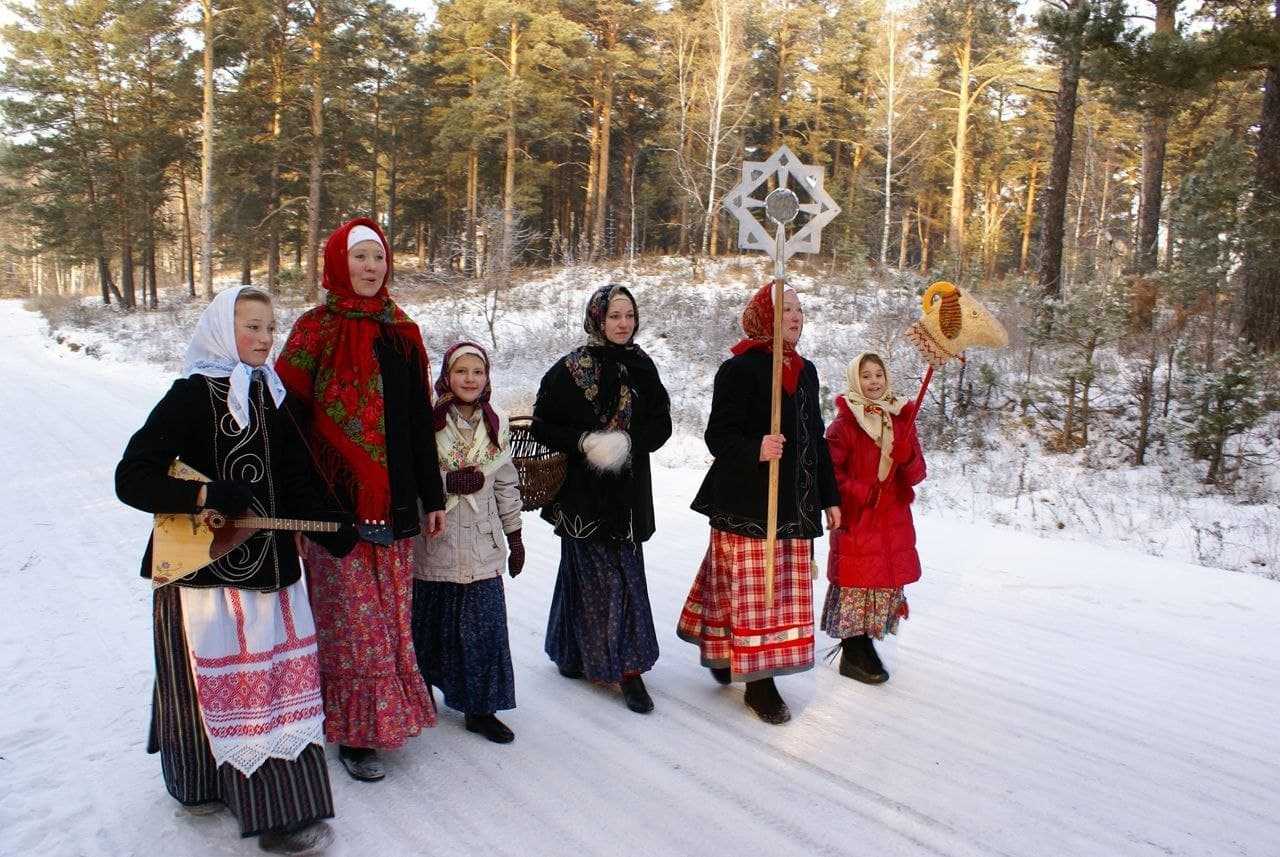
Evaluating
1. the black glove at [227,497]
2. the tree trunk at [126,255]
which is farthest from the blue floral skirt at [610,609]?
the tree trunk at [126,255]

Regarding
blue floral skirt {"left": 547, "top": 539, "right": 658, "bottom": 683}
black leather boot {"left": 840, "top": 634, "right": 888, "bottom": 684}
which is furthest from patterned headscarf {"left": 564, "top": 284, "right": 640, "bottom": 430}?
black leather boot {"left": 840, "top": 634, "right": 888, "bottom": 684}

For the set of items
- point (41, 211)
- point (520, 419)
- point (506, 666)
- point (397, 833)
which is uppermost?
point (41, 211)

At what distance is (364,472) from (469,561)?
0.69m

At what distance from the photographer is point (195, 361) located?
2639 millimetres

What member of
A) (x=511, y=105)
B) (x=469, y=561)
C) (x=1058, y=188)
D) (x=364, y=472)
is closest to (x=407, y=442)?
(x=364, y=472)

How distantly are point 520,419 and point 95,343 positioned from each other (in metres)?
23.1

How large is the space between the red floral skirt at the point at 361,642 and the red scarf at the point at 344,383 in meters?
0.25

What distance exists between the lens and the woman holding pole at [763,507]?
12.4 feet

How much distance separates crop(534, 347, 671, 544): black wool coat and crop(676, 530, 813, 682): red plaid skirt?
17.9 inches

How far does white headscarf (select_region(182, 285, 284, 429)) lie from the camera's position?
2.61 m

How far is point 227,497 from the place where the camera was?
245 centimetres

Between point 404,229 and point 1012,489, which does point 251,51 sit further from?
point 1012,489

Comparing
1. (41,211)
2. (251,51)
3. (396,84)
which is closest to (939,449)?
(251,51)

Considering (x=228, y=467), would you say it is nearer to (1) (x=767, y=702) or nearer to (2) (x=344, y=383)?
(2) (x=344, y=383)
